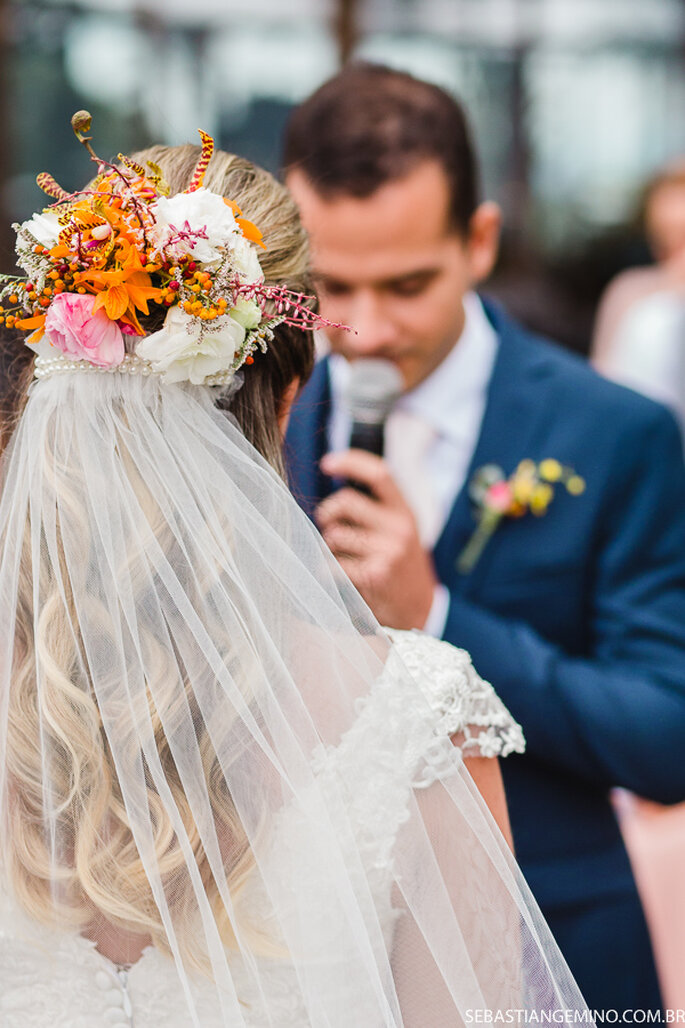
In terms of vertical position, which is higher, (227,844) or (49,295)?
(49,295)

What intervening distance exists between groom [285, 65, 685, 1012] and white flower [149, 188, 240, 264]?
0.40m

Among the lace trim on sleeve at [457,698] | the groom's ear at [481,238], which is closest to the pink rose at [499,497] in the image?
the groom's ear at [481,238]

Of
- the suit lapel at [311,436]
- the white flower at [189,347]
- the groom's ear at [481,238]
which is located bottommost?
the suit lapel at [311,436]

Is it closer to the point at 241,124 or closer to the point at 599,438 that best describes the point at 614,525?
the point at 599,438

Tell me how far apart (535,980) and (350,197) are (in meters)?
1.57

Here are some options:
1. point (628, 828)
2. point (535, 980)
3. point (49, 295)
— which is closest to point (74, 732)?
point (49, 295)

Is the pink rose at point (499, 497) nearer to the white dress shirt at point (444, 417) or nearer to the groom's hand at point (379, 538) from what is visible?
the white dress shirt at point (444, 417)

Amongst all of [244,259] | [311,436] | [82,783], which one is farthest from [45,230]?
[311,436]

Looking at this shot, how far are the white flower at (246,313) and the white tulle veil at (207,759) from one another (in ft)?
0.38

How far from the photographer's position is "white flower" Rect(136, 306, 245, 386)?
3.87 feet

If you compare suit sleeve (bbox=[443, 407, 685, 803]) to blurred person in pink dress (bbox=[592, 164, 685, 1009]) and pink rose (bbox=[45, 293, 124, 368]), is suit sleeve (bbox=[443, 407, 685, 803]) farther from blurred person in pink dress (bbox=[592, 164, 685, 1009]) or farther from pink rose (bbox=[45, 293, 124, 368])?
pink rose (bbox=[45, 293, 124, 368])

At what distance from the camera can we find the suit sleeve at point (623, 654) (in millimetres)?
1913

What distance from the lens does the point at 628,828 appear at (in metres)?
3.50

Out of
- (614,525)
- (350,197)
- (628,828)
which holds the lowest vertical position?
(628,828)
